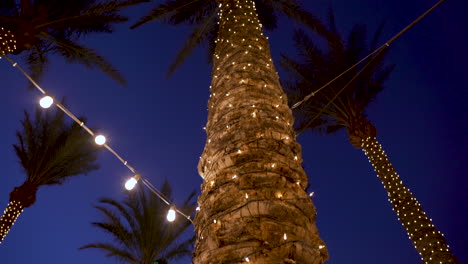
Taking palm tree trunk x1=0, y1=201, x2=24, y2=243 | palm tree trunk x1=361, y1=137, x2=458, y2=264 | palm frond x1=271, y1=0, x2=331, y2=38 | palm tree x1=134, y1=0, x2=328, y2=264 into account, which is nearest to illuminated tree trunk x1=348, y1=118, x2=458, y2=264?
palm tree trunk x1=361, y1=137, x2=458, y2=264

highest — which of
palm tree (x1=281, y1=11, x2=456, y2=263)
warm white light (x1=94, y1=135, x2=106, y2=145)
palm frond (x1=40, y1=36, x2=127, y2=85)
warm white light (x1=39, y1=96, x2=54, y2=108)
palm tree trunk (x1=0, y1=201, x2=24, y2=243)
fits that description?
palm frond (x1=40, y1=36, x2=127, y2=85)

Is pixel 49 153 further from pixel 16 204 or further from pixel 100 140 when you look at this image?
pixel 100 140

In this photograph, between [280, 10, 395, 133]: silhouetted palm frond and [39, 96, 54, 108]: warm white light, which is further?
Result: [280, 10, 395, 133]: silhouetted palm frond

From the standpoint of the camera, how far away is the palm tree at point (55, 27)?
7.82 metres

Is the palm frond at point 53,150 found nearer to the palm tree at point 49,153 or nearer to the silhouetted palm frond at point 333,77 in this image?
the palm tree at point 49,153

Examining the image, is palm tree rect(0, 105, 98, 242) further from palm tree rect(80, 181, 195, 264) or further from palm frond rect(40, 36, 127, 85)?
palm frond rect(40, 36, 127, 85)

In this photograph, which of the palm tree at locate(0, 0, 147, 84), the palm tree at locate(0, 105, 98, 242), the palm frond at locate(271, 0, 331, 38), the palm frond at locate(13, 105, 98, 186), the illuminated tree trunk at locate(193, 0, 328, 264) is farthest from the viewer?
the palm frond at locate(13, 105, 98, 186)

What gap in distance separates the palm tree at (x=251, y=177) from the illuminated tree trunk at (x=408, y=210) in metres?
5.81

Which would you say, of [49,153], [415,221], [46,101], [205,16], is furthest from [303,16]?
[49,153]

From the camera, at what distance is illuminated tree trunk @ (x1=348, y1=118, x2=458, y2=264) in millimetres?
6699

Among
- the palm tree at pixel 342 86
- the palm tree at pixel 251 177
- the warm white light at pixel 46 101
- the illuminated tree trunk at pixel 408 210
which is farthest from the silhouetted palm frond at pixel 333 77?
the warm white light at pixel 46 101

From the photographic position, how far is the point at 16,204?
10.6 meters

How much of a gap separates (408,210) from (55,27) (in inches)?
414

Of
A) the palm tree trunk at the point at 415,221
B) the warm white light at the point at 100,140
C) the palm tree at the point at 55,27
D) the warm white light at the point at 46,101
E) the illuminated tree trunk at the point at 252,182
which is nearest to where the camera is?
the illuminated tree trunk at the point at 252,182
